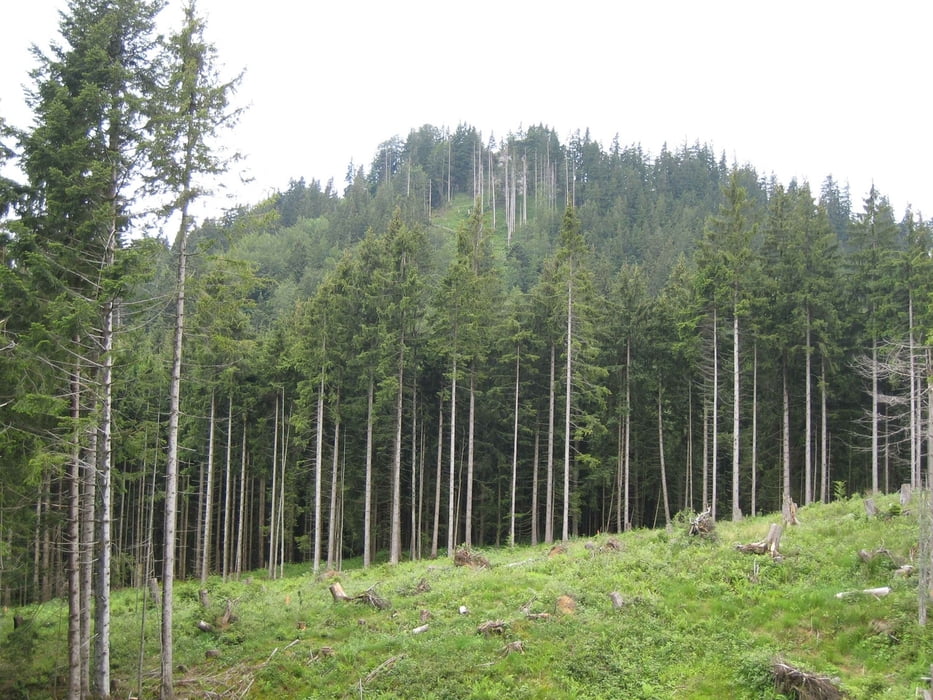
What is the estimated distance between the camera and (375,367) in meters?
30.9

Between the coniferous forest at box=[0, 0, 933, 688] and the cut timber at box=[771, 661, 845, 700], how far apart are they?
26.4ft

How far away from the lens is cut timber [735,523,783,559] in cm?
1734

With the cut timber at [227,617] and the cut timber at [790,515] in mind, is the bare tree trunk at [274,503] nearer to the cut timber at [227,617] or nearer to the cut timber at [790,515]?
the cut timber at [227,617]

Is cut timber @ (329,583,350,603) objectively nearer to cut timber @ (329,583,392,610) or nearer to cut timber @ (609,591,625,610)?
cut timber @ (329,583,392,610)

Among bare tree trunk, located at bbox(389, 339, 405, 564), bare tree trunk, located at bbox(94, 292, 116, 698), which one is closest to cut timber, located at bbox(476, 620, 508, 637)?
bare tree trunk, located at bbox(94, 292, 116, 698)

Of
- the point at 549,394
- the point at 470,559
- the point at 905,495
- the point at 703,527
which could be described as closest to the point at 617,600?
the point at 703,527

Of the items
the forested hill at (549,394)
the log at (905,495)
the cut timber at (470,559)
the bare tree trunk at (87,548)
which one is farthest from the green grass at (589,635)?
the forested hill at (549,394)

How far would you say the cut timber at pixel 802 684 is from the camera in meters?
11.4

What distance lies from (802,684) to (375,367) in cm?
2235

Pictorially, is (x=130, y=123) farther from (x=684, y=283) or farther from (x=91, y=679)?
(x=684, y=283)

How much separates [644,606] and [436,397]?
74.5ft

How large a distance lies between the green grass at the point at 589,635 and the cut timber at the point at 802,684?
0.29m

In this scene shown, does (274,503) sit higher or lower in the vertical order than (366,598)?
lower

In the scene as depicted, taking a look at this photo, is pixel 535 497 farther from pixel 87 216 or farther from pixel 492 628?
pixel 87 216
